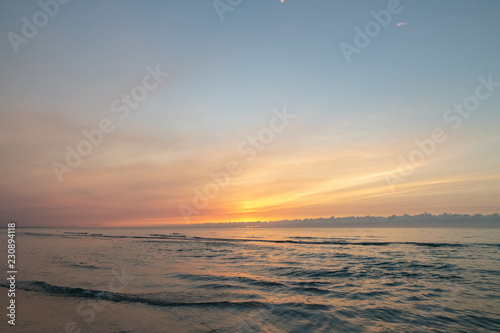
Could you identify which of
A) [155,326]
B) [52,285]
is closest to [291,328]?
[155,326]

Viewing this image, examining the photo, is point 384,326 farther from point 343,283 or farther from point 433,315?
point 343,283

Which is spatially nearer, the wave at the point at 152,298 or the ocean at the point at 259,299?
the ocean at the point at 259,299

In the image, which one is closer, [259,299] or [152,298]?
[152,298]

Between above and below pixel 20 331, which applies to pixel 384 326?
below

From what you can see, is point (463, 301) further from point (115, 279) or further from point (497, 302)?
point (115, 279)

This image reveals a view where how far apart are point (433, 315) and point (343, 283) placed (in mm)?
5866

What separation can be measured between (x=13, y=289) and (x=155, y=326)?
10.3 meters

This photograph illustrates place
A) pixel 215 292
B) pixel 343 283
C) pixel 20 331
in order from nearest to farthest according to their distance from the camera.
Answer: pixel 20 331
pixel 215 292
pixel 343 283

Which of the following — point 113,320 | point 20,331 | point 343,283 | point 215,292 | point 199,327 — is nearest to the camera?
point 20,331

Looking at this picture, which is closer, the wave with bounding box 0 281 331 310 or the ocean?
the ocean

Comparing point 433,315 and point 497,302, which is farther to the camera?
point 497,302

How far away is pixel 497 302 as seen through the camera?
11328 mm

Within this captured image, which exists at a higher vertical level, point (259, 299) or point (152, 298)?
point (152, 298)

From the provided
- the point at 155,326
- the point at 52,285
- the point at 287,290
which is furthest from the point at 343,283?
the point at 52,285
